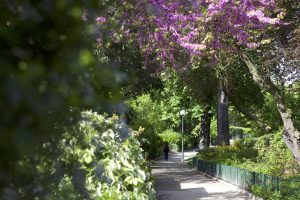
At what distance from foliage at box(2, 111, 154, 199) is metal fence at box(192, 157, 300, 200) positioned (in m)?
4.00

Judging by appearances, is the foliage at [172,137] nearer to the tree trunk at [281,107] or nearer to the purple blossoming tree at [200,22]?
the tree trunk at [281,107]

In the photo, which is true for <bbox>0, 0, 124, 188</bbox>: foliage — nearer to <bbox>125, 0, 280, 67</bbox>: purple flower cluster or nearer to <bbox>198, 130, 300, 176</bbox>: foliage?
<bbox>125, 0, 280, 67</bbox>: purple flower cluster

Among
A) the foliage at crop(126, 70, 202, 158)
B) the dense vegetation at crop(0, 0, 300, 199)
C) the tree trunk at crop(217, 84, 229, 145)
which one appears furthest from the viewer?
the foliage at crop(126, 70, 202, 158)

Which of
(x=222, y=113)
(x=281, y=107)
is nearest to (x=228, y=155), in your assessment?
(x=222, y=113)

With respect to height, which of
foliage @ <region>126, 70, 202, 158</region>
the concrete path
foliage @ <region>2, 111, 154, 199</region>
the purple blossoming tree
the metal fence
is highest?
foliage @ <region>126, 70, 202, 158</region>

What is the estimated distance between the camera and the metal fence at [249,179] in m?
12.2

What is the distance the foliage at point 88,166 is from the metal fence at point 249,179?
13.1 feet

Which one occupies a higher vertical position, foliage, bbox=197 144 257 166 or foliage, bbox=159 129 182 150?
foliage, bbox=159 129 182 150

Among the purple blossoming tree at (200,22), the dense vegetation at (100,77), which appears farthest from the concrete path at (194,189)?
the purple blossoming tree at (200,22)

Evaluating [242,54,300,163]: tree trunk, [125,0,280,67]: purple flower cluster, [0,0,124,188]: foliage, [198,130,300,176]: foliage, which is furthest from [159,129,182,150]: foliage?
[0,0,124,188]: foliage

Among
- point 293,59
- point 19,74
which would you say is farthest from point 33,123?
point 293,59

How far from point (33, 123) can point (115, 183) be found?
6315 millimetres

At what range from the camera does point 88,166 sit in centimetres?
641

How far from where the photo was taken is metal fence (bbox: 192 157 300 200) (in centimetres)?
1217
